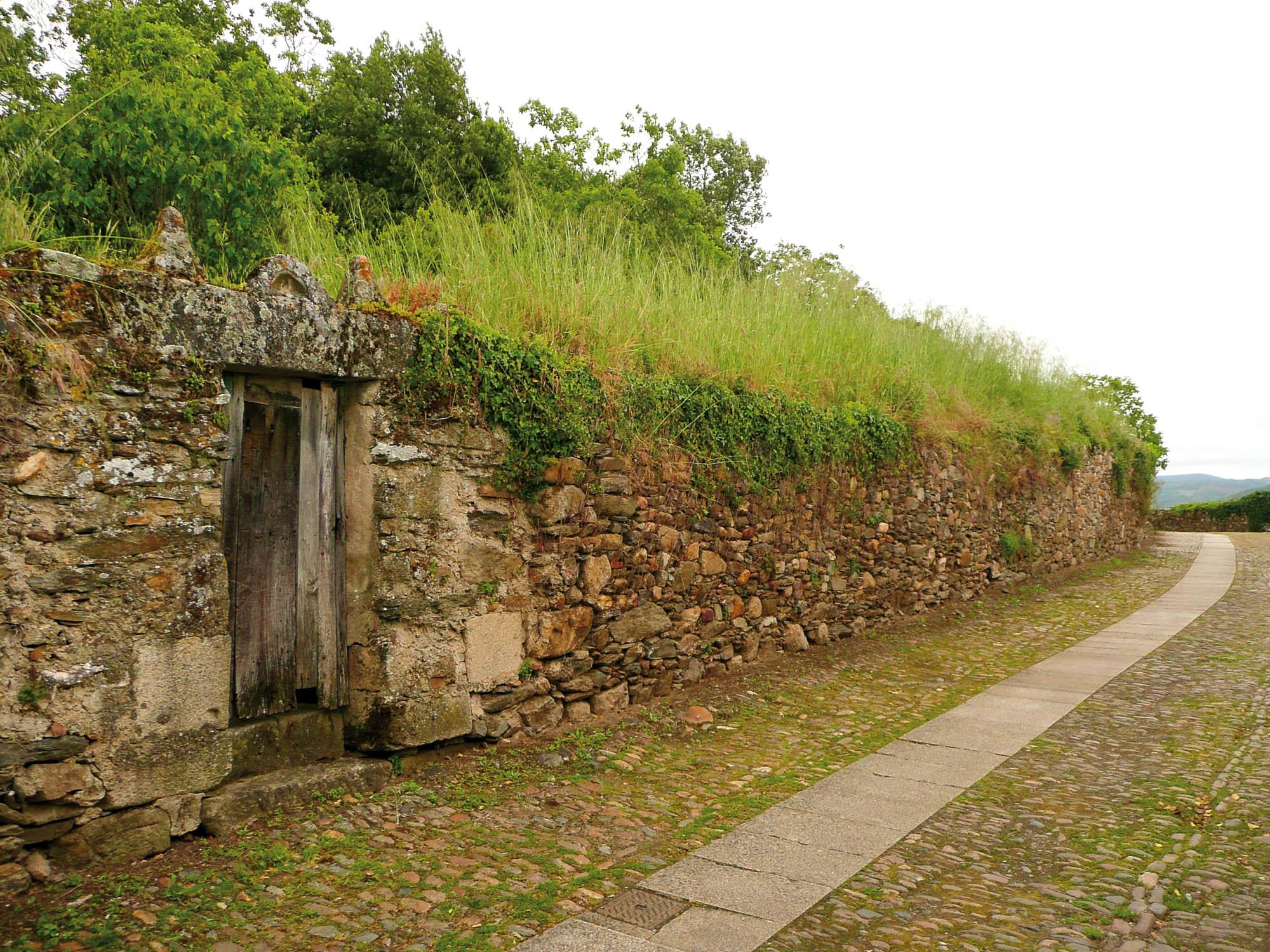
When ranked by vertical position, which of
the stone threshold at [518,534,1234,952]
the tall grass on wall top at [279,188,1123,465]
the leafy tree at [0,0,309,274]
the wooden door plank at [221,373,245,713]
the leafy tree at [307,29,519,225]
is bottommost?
the stone threshold at [518,534,1234,952]

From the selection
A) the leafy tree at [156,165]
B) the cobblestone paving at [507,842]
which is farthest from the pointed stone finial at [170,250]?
the leafy tree at [156,165]

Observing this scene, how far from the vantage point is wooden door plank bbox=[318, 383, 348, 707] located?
16.0ft

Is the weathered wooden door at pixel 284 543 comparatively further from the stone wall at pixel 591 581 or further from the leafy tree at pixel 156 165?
the leafy tree at pixel 156 165

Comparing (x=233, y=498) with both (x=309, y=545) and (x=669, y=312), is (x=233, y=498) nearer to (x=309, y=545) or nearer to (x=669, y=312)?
(x=309, y=545)

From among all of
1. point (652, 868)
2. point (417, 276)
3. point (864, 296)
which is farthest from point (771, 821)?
point (864, 296)

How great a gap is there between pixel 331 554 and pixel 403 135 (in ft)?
38.5

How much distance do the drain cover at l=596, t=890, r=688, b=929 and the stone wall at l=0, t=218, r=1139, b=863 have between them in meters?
1.68

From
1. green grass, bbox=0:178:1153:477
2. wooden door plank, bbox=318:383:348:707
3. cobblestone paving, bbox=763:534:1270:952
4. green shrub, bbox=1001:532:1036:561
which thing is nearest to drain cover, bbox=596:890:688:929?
cobblestone paving, bbox=763:534:1270:952

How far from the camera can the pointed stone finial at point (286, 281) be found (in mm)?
4457

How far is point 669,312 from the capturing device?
754cm

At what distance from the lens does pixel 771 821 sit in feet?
15.8

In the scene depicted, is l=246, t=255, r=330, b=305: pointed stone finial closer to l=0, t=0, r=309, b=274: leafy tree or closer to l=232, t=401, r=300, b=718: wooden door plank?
l=232, t=401, r=300, b=718: wooden door plank

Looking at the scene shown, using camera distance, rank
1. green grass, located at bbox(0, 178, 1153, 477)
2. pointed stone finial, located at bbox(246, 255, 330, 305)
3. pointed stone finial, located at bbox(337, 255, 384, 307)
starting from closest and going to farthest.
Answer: pointed stone finial, located at bbox(246, 255, 330, 305) → pointed stone finial, located at bbox(337, 255, 384, 307) → green grass, located at bbox(0, 178, 1153, 477)

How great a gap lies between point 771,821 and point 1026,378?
11.9m
